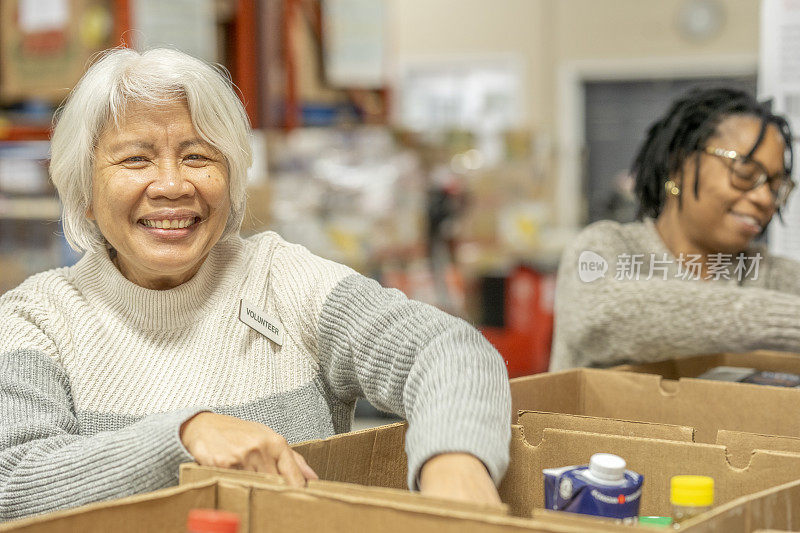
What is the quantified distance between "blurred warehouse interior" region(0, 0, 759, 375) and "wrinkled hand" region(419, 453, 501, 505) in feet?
3.04

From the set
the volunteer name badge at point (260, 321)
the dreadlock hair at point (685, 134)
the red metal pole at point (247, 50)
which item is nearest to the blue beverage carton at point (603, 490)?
the volunteer name badge at point (260, 321)

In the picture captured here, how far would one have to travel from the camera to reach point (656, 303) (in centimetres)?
204

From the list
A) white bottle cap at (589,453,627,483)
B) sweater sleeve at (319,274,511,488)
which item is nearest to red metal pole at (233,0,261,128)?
sweater sleeve at (319,274,511,488)

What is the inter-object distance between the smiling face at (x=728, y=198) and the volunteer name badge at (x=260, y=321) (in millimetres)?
998

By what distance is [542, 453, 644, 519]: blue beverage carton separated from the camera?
3.60 ft

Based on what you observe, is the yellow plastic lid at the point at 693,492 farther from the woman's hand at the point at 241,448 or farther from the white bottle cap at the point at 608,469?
the woman's hand at the point at 241,448

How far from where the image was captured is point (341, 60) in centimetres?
506

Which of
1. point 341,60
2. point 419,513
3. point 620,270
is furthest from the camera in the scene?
point 341,60

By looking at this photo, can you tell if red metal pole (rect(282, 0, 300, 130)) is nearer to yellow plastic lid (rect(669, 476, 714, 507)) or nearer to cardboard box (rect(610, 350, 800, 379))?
cardboard box (rect(610, 350, 800, 379))

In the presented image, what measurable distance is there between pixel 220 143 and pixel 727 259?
1.17 m

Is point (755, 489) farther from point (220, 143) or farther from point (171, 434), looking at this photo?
point (220, 143)

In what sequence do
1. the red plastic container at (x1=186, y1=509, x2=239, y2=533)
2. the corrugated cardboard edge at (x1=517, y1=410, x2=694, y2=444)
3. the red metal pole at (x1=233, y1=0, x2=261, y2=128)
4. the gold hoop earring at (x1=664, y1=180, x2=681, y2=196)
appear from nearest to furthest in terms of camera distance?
the red plastic container at (x1=186, y1=509, x2=239, y2=533), the corrugated cardboard edge at (x1=517, y1=410, x2=694, y2=444), the gold hoop earring at (x1=664, y1=180, x2=681, y2=196), the red metal pole at (x1=233, y1=0, x2=261, y2=128)

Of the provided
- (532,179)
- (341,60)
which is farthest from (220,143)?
(532,179)

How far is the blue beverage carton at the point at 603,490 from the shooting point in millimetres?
1099
